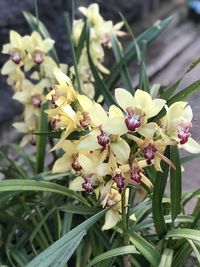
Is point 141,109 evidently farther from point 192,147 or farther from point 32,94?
point 32,94

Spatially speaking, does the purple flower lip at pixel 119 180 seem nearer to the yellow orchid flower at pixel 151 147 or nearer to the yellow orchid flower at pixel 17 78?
the yellow orchid flower at pixel 151 147

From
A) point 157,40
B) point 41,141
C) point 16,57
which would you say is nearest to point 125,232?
point 41,141

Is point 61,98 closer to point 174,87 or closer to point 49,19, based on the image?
point 174,87

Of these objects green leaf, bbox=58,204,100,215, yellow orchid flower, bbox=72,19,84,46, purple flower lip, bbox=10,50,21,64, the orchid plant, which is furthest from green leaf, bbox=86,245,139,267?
yellow orchid flower, bbox=72,19,84,46

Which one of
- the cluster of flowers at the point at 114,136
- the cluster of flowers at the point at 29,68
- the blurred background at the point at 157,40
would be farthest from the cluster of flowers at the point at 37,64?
the cluster of flowers at the point at 114,136

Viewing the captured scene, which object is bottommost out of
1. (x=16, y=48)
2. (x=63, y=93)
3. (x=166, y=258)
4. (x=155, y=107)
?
(x=166, y=258)

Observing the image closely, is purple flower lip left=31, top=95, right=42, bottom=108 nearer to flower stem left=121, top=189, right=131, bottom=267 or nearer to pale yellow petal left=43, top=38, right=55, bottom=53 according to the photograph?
pale yellow petal left=43, top=38, right=55, bottom=53
